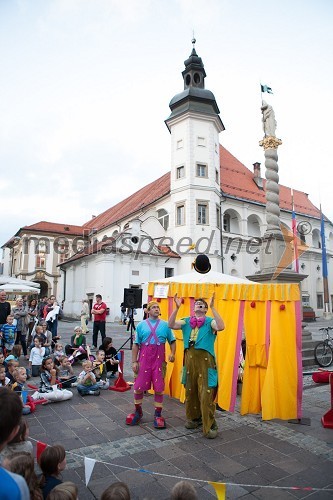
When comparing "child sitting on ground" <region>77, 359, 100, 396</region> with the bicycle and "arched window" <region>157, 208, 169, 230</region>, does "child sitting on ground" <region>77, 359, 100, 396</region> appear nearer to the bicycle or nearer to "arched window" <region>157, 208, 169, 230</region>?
the bicycle

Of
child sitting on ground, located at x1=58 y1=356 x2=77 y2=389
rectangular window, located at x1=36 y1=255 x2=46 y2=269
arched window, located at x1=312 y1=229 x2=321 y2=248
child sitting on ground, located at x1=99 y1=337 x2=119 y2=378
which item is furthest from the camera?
rectangular window, located at x1=36 y1=255 x2=46 y2=269

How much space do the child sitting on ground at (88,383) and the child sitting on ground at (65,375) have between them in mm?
375

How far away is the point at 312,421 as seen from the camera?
560 cm

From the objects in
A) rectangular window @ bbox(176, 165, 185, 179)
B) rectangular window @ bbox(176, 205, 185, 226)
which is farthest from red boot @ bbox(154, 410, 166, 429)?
rectangular window @ bbox(176, 165, 185, 179)

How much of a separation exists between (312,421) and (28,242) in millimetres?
51777

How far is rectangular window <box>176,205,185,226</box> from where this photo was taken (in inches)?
1206

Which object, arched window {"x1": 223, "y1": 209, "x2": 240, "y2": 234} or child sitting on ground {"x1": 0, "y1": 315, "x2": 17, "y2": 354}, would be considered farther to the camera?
Result: arched window {"x1": 223, "y1": 209, "x2": 240, "y2": 234}

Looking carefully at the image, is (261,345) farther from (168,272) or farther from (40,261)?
(40,261)

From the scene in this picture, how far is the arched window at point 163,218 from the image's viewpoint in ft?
111

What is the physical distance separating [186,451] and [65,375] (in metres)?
4.61

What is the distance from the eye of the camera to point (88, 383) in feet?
24.2

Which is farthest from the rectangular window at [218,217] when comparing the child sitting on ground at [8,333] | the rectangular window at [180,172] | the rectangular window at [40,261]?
the rectangular window at [40,261]

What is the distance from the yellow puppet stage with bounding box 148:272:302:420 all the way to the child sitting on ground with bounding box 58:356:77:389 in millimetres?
2739

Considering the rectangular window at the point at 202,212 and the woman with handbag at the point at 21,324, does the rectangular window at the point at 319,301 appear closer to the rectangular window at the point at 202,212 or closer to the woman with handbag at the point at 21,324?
the rectangular window at the point at 202,212
